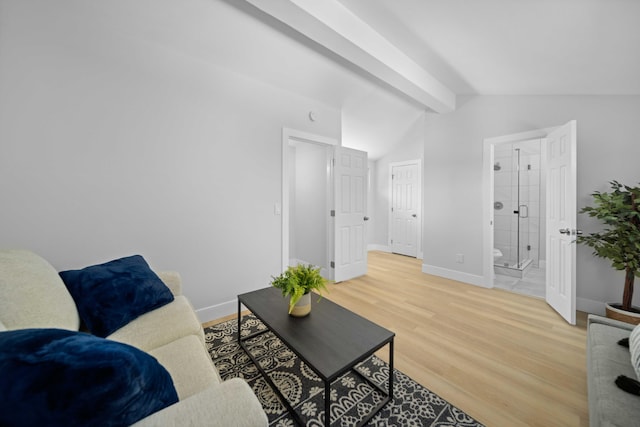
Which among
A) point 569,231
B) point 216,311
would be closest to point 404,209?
point 569,231

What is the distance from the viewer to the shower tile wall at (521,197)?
4621mm

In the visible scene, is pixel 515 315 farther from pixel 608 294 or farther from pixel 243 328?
pixel 243 328

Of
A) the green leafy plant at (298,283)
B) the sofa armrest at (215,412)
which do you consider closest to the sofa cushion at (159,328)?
the green leafy plant at (298,283)

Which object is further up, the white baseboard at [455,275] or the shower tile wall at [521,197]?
the shower tile wall at [521,197]

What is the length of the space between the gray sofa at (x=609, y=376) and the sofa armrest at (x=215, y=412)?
1.18 m

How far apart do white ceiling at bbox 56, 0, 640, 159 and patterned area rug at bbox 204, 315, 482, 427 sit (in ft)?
8.50

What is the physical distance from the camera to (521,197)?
472 cm

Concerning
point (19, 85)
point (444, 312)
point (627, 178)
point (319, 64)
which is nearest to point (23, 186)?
point (19, 85)

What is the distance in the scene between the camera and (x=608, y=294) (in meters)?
2.56

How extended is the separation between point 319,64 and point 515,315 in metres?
3.47

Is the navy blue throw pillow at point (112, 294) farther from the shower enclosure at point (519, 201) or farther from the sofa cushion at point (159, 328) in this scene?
the shower enclosure at point (519, 201)

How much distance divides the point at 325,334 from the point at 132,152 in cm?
213

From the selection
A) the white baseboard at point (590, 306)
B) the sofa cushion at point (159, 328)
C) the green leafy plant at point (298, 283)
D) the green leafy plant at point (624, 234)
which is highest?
the green leafy plant at point (624, 234)

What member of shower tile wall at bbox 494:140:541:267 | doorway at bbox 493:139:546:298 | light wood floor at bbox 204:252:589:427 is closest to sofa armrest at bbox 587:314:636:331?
light wood floor at bbox 204:252:589:427
